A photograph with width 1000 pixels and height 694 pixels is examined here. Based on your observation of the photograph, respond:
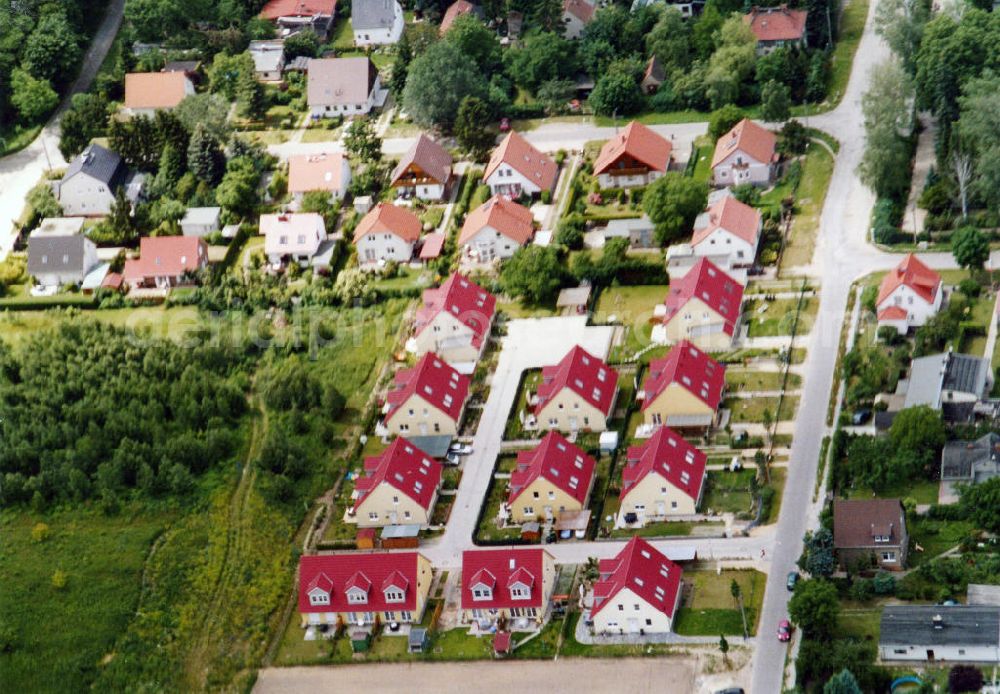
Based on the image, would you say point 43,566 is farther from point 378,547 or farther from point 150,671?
point 378,547

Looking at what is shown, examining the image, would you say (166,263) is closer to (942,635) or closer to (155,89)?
(155,89)

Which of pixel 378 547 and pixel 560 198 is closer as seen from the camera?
pixel 378 547

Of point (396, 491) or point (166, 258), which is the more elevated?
point (396, 491)

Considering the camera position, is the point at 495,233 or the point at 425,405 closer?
the point at 425,405

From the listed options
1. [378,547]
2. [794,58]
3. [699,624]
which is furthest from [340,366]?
[794,58]

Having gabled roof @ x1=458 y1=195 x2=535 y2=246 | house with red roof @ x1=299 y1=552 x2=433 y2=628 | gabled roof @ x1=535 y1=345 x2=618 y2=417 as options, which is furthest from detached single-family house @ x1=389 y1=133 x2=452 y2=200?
house with red roof @ x1=299 y1=552 x2=433 y2=628

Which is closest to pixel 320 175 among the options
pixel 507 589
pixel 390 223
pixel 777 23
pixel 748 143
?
pixel 390 223

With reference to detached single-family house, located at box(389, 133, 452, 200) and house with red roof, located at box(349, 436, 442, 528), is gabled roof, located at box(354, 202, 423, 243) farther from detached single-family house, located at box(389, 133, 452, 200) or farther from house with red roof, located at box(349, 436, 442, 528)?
house with red roof, located at box(349, 436, 442, 528)

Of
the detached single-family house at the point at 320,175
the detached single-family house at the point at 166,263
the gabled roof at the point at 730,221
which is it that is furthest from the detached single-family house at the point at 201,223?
the gabled roof at the point at 730,221
